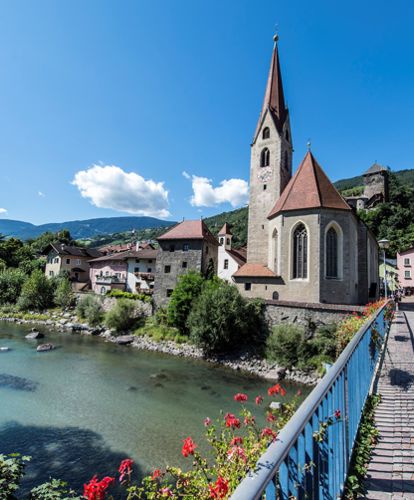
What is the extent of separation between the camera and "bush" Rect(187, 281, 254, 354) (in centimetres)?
1992

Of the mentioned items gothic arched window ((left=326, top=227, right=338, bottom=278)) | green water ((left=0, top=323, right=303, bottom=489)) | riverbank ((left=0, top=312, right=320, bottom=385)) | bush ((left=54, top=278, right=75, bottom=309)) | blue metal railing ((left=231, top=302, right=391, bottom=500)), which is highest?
gothic arched window ((left=326, top=227, right=338, bottom=278))

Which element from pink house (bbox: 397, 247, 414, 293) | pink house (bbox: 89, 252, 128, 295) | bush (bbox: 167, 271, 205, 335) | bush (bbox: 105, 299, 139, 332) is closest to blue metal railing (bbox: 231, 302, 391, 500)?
bush (bbox: 167, 271, 205, 335)

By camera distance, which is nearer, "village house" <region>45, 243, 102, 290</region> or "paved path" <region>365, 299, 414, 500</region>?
"paved path" <region>365, 299, 414, 500</region>

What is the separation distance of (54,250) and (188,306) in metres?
33.6

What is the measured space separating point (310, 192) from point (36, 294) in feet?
114

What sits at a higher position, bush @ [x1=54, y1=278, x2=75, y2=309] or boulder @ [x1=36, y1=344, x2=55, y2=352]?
bush @ [x1=54, y1=278, x2=75, y2=309]

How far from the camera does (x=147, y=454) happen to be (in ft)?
30.2

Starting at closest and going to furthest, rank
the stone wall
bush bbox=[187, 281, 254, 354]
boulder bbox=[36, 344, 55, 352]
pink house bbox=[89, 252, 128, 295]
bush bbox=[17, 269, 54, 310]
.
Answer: the stone wall → bush bbox=[187, 281, 254, 354] → boulder bbox=[36, 344, 55, 352] → bush bbox=[17, 269, 54, 310] → pink house bbox=[89, 252, 128, 295]

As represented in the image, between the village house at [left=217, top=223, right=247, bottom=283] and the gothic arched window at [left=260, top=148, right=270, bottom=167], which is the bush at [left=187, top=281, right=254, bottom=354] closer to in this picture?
the gothic arched window at [left=260, top=148, right=270, bottom=167]

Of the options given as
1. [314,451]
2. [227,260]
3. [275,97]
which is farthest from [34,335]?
[275,97]

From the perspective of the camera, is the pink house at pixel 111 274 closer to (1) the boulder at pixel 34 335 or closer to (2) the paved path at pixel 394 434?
(1) the boulder at pixel 34 335

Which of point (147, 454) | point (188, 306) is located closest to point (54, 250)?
point (188, 306)

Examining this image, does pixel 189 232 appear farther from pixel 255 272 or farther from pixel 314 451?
pixel 314 451

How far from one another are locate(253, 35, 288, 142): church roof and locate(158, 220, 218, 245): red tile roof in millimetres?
10962
